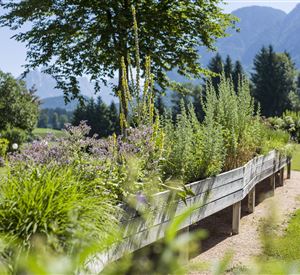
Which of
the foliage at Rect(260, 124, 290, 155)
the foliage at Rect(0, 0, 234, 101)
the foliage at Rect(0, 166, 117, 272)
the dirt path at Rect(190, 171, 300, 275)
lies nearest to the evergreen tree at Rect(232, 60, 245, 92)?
the foliage at Rect(0, 0, 234, 101)

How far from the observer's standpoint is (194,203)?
532 cm

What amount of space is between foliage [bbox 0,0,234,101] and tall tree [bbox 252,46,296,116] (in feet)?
107

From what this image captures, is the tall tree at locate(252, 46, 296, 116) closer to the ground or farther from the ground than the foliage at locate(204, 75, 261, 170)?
closer to the ground

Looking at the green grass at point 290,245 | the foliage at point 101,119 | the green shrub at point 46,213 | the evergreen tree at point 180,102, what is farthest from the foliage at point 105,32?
the foliage at point 101,119

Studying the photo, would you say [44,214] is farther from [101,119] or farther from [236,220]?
[101,119]

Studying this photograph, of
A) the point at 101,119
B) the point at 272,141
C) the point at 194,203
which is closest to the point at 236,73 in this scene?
the point at 101,119

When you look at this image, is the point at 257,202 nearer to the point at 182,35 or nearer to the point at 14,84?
the point at 182,35

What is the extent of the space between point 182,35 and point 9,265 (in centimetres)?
1218

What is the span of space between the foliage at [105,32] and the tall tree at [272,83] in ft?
107

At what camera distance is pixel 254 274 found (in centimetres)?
56

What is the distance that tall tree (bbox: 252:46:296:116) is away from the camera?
152ft

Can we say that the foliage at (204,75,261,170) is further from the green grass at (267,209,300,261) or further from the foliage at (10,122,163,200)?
the foliage at (10,122,163,200)

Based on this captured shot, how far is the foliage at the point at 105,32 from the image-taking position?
12.6 m

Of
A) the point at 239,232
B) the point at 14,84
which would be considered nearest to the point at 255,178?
the point at 239,232
